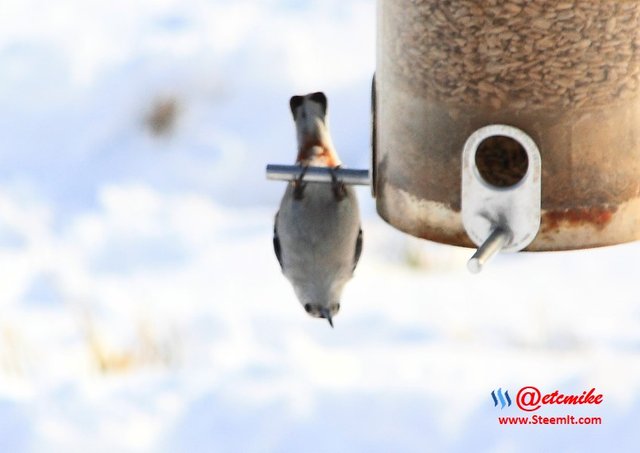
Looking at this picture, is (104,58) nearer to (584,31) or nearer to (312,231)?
(312,231)

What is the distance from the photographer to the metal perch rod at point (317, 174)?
280cm

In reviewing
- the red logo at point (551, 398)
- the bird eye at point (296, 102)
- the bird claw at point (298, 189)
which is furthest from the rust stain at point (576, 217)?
the red logo at point (551, 398)

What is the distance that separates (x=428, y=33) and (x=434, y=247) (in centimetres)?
264

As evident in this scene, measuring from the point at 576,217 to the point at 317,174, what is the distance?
553 mm

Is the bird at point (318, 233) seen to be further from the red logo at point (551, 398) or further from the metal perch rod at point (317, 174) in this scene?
the red logo at point (551, 398)

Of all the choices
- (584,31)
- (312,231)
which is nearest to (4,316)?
(312,231)

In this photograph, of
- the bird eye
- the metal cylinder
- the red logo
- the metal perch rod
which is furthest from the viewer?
the red logo

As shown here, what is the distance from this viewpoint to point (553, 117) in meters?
2.46

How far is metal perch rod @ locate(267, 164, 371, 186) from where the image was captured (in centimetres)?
280

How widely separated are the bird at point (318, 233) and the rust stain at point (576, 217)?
1.61ft

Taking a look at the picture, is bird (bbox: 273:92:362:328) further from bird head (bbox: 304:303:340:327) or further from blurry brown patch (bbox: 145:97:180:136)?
blurry brown patch (bbox: 145:97:180:136)

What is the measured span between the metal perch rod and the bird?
12 millimetres

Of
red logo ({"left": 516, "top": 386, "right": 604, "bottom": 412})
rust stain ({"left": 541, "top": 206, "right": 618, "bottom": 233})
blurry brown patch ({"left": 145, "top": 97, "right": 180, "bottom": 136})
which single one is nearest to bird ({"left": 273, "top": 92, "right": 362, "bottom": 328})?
rust stain ({"left": 541, "top": 206, "right": 618, "bottom": 233})

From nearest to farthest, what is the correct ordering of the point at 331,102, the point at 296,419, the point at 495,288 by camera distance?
the point at 296,419 < the point at 495,288 < the point at 331,102
